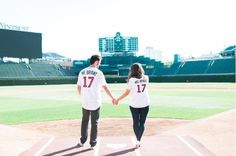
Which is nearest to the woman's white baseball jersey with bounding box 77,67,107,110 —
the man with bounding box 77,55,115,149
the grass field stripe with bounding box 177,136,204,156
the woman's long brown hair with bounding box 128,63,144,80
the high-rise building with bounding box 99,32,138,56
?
the man with bounding box 77,55,115,149

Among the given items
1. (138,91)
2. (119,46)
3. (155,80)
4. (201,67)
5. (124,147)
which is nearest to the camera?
(138,91)

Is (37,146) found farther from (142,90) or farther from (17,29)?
(17,29)

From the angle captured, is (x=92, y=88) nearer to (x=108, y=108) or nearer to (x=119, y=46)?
(x=108, y=108)

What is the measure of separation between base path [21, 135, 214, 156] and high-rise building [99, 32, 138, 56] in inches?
3733

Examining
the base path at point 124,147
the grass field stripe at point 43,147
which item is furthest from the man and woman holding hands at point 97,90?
the grass field stripe at point 43,147

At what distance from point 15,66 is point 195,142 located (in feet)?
248

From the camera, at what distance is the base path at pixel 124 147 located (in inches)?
310

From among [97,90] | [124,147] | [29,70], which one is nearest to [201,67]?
[29,70]

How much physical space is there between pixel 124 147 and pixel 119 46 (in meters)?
96.5

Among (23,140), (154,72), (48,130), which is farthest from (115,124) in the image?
(154,72)

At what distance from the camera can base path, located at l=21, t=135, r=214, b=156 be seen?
25.8ft

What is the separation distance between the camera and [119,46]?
343ft

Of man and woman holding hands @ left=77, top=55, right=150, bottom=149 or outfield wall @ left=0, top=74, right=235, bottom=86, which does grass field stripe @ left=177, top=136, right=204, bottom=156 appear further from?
outfield wall @ left=0, top=74, right=235, bottom=86

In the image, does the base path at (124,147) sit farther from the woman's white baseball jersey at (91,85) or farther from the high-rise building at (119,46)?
the high-rise building at (119,46)
